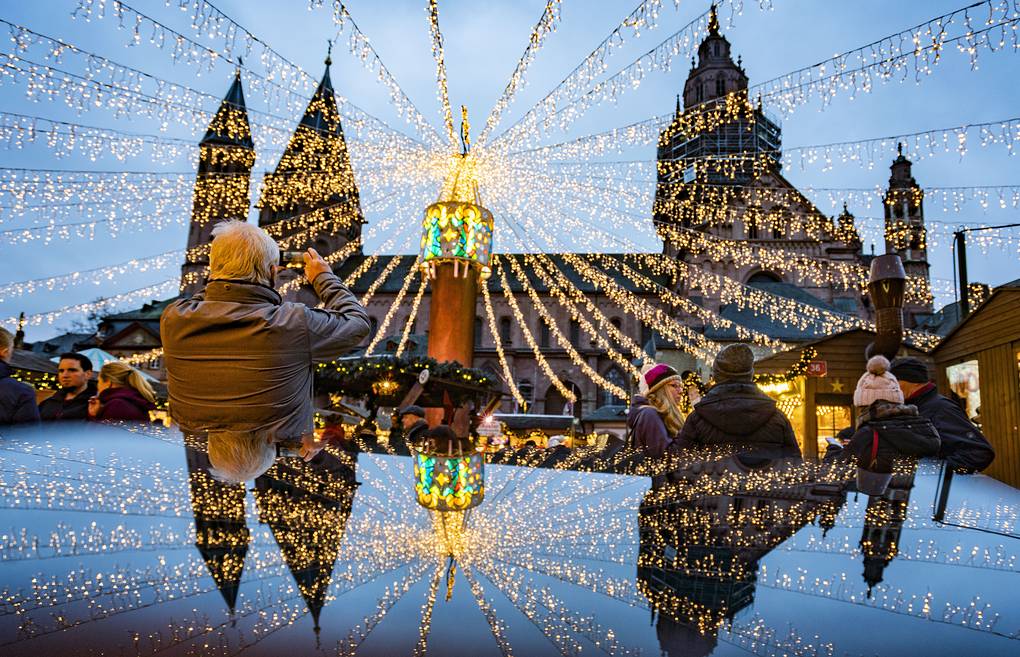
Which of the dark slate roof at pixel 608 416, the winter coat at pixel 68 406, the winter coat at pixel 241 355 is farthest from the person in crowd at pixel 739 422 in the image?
the dark slate roof at pixel 608 416

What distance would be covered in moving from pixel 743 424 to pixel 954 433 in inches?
65.7

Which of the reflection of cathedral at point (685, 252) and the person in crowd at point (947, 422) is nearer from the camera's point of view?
the person in crowd at point (947, 422)

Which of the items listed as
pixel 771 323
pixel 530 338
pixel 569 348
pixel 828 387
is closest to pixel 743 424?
pixel 828 387

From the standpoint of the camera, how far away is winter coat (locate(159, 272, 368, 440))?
7.60ft

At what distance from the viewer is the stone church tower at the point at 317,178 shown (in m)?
11.9

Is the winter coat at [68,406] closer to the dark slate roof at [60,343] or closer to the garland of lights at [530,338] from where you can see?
the garland of lights at [530,338]

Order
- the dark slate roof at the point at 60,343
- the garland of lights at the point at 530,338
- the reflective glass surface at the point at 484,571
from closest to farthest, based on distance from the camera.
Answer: the reflective glass surface at the point at 484,571, the garland of lights at the point at 530,338, the dark slate roof at the point at 60,343

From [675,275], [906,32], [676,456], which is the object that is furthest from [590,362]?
[676,456]

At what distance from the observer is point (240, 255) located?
8.01 ft

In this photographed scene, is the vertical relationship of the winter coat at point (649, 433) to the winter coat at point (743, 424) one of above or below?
below

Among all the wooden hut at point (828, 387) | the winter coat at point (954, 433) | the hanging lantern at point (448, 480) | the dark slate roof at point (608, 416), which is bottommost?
the dark slate roof at point (608, 416)

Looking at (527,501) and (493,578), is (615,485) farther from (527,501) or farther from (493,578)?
(493,578)

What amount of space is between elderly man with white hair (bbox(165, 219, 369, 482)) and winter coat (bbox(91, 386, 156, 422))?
2.29m

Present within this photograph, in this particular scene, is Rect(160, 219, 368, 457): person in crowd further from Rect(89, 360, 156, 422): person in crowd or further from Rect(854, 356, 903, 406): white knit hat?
Rect(854, 356, 903, 406): white knit hat
